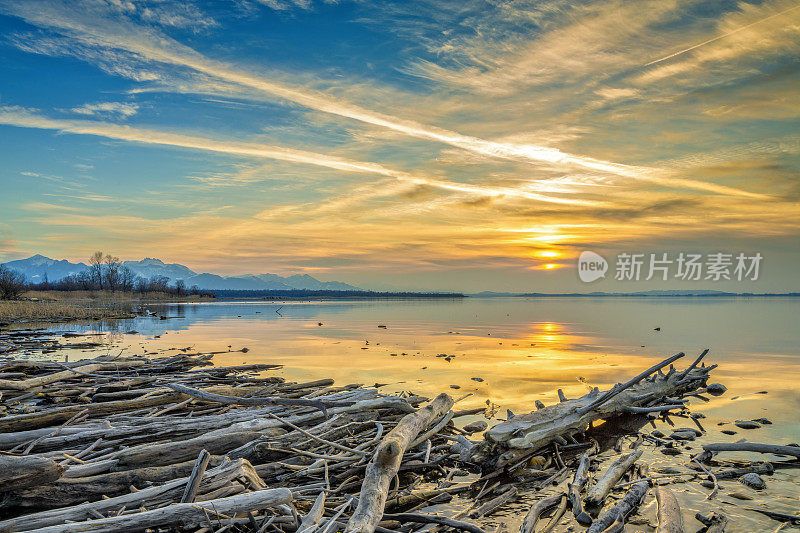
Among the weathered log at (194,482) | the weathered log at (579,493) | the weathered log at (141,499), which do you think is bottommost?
the weathered log at (579,493)

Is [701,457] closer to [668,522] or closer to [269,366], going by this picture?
[668,522]

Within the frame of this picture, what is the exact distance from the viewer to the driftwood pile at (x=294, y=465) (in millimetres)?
4848

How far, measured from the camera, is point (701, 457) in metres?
8.73

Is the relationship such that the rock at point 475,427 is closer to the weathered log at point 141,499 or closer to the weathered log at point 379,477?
the weathered log at point 379,477

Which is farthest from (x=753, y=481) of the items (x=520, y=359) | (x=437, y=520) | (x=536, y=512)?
(x=520, y=359)

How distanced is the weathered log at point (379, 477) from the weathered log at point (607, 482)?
2625 mm

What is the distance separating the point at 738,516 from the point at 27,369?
1554cm

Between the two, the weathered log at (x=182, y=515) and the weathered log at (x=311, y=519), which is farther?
the weathered log at (x=311, y=519)

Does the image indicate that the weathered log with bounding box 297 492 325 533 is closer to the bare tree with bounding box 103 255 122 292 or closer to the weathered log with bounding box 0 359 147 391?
the weathered log with bounding box 0 359 147 391

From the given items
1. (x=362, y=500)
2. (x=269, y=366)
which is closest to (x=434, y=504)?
(x=362, y=500)

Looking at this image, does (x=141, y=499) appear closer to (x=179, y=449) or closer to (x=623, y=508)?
(x=179, y=449)

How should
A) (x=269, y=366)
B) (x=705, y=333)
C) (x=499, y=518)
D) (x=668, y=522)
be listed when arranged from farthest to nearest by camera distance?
(x=705, y=333), (x=269, y=366), (x=499, y=518), (x=668, y=522)

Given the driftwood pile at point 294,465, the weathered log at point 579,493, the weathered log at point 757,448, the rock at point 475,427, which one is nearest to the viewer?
the driftwood pile at point 294,465

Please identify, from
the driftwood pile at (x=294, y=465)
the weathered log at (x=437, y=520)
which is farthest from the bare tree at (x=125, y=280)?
the weathered log at (x=437, y=520)
